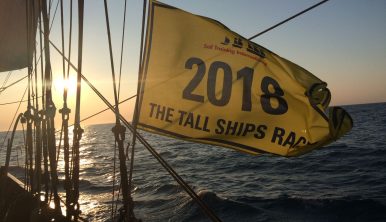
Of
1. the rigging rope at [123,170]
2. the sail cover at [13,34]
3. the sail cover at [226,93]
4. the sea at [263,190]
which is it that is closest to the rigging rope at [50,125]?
the rigging rope at [123,170]

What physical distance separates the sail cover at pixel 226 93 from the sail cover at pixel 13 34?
468 cm

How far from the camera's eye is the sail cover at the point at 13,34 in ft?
26.4

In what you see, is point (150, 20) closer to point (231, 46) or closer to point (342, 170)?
point (231, 46)

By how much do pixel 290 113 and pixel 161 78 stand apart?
1745 millimetres

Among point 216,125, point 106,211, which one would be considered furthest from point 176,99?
point 106,211

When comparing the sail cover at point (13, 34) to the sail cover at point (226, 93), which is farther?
the sail cover at point (13, 34)

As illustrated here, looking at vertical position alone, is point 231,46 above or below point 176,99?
above

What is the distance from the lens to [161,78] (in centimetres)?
420

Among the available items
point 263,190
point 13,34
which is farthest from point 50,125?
point 263,190

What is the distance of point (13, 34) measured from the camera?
8641mm

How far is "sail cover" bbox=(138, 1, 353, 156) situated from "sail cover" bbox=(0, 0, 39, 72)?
4.68 meters

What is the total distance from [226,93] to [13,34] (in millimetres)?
6801

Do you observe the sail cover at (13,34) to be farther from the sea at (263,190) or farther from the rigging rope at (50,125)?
the rigging rope at (50,125)

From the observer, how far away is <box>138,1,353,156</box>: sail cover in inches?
164
